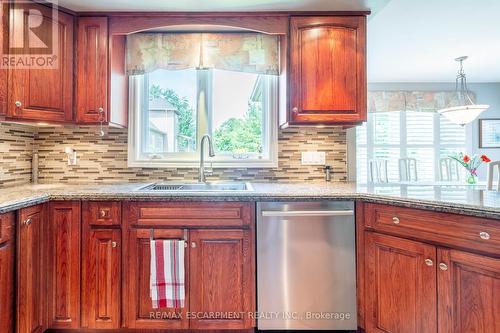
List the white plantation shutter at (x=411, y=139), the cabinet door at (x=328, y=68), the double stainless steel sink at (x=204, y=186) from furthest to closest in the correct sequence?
the white plantation shutter at (x=411, y=139) < the double stainless steel sink at (x=204, y=186) < the cabinet door at (x=328, y=68)

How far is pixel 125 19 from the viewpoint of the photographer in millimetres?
2008

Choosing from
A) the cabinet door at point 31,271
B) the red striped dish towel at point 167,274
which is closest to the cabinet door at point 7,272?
the cabinet door at point 31,271

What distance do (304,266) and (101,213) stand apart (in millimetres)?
1248

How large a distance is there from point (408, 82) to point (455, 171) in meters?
1.64

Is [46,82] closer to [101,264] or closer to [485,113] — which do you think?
[101,264]

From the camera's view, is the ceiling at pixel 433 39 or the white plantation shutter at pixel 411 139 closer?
the ceiling at pixel 433 39

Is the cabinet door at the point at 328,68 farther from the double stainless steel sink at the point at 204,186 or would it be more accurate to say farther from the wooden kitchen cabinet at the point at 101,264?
the wooden kitchen cabinet at the point at 101,264

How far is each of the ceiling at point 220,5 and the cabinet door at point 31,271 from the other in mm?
1357

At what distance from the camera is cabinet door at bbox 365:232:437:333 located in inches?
54.9

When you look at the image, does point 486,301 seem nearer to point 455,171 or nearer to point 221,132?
point 221,132

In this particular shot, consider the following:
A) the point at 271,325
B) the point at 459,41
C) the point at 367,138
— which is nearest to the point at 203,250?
the point at 271,325

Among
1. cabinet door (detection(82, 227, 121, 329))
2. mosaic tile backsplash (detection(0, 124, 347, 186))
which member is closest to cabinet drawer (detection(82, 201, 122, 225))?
cabinet door (detection(82, 227, 121, 329))

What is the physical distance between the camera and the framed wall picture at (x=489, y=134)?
15.1 feet

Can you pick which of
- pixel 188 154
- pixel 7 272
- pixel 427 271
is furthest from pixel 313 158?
pixel 7 272
